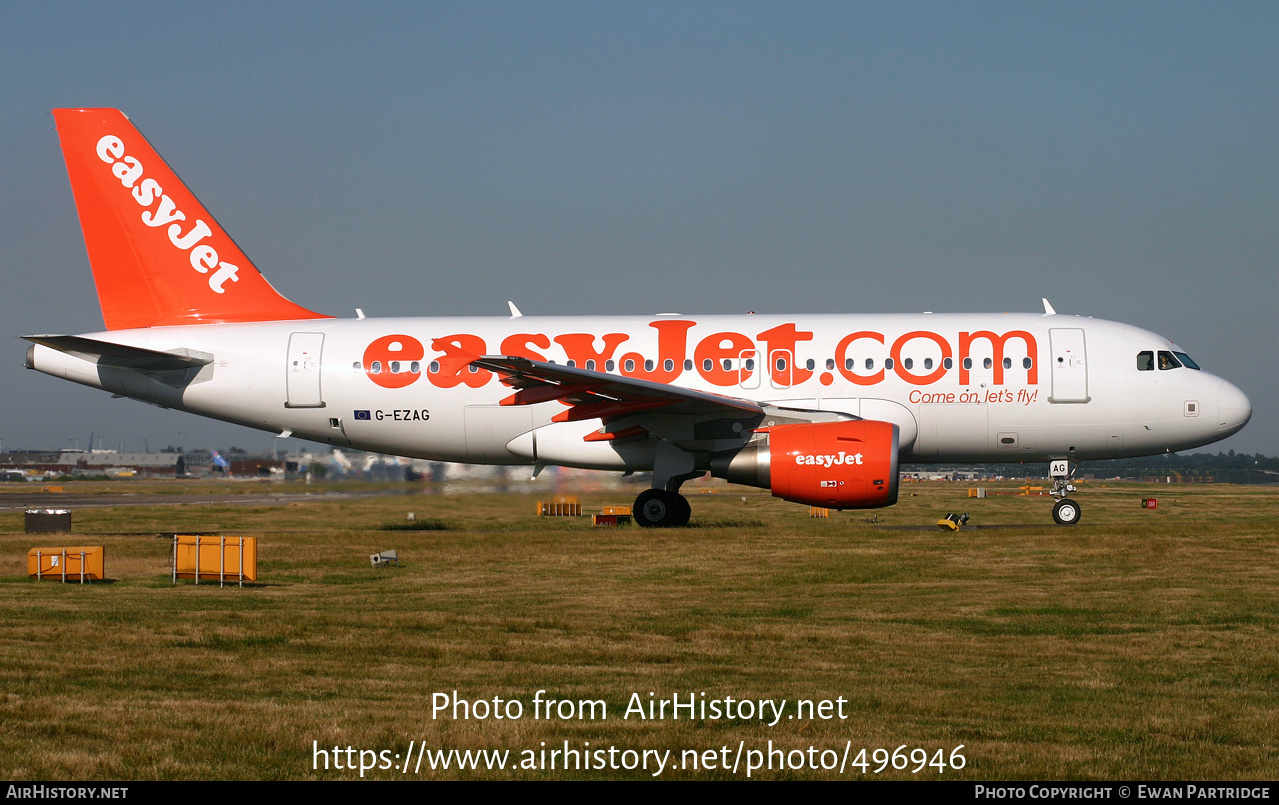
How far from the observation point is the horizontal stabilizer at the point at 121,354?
2130 centimetres

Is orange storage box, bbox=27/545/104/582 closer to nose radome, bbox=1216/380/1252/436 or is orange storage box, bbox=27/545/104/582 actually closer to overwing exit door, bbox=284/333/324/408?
overwing exit door, bbox=284/333/324/408

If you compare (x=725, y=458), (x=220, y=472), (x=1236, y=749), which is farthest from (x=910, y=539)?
(x=220, y=472)

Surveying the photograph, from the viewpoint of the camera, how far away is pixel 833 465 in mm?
19359

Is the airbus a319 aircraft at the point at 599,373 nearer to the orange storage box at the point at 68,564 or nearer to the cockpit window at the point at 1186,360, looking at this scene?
the cockpit window at the point at 1186,360

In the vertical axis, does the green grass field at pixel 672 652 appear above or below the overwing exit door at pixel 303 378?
below

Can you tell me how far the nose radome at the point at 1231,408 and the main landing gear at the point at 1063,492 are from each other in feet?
8.98

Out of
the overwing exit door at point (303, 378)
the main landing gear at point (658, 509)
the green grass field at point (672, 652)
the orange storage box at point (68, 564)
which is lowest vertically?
the green grass field at point (672, 652)

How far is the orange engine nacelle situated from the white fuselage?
175 centimetres

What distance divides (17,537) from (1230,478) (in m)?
100.0

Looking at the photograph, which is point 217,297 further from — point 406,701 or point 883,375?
point 406,701

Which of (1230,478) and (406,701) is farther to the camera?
(1230,478)

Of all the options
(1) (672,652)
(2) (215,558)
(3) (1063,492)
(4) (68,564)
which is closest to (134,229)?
(4) (68,564)

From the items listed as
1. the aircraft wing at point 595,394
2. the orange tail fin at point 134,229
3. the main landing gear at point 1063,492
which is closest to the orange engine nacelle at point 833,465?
the aircraft wing at point 595,394
